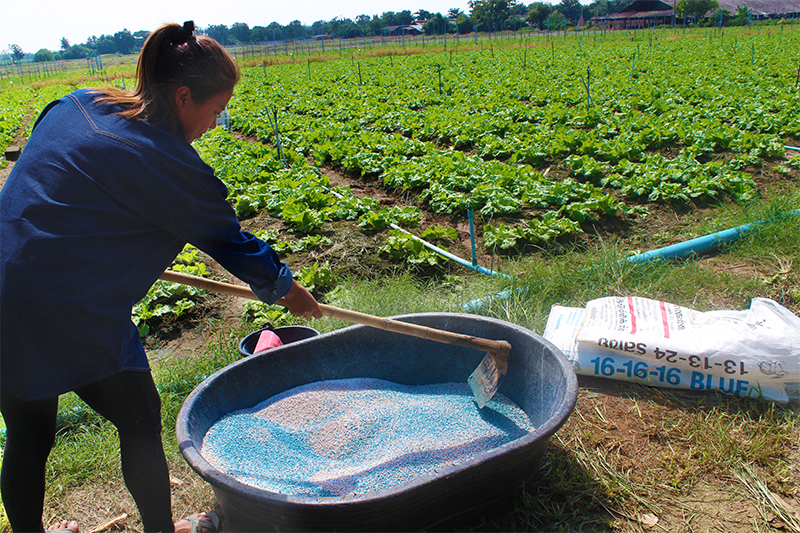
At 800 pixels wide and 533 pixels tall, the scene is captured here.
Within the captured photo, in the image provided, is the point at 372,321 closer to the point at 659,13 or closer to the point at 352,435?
the point at 352,435

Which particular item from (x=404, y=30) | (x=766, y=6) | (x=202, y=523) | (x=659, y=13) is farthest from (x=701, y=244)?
(x=766, y=6)

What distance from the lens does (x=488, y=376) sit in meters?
2.50

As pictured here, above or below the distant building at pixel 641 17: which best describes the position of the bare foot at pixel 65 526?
below

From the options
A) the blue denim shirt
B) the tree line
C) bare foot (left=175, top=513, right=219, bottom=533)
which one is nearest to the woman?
the blue denim shirt

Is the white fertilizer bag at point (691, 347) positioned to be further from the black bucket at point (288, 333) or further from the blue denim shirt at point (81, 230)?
the blue denim shirt at point (81, 230)

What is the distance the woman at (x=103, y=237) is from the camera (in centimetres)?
148

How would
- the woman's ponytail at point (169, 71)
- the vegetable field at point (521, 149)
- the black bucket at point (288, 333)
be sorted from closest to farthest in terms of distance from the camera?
the woman's ponytail at point (169, 71), the black bucket at point (288, 333), the vegetable field at point (521, 149)

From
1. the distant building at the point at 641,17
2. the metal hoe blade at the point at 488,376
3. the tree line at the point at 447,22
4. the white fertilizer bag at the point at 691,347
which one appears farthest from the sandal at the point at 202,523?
the distant building at the point at 641,17

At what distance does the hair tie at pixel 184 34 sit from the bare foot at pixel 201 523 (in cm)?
170

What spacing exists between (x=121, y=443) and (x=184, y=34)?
4.25 feet

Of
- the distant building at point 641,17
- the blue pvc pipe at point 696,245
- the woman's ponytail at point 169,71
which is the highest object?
the distant building at point 641,17

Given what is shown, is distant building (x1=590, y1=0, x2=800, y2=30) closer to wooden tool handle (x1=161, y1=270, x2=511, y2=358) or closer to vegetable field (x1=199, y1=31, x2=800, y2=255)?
vegetable field (x1=199, y1=31, x2=800, y2=255)

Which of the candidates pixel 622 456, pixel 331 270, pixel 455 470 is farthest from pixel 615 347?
pixel 331 270

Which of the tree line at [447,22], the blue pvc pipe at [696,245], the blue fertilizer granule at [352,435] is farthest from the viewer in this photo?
the tree line at [447,22]
